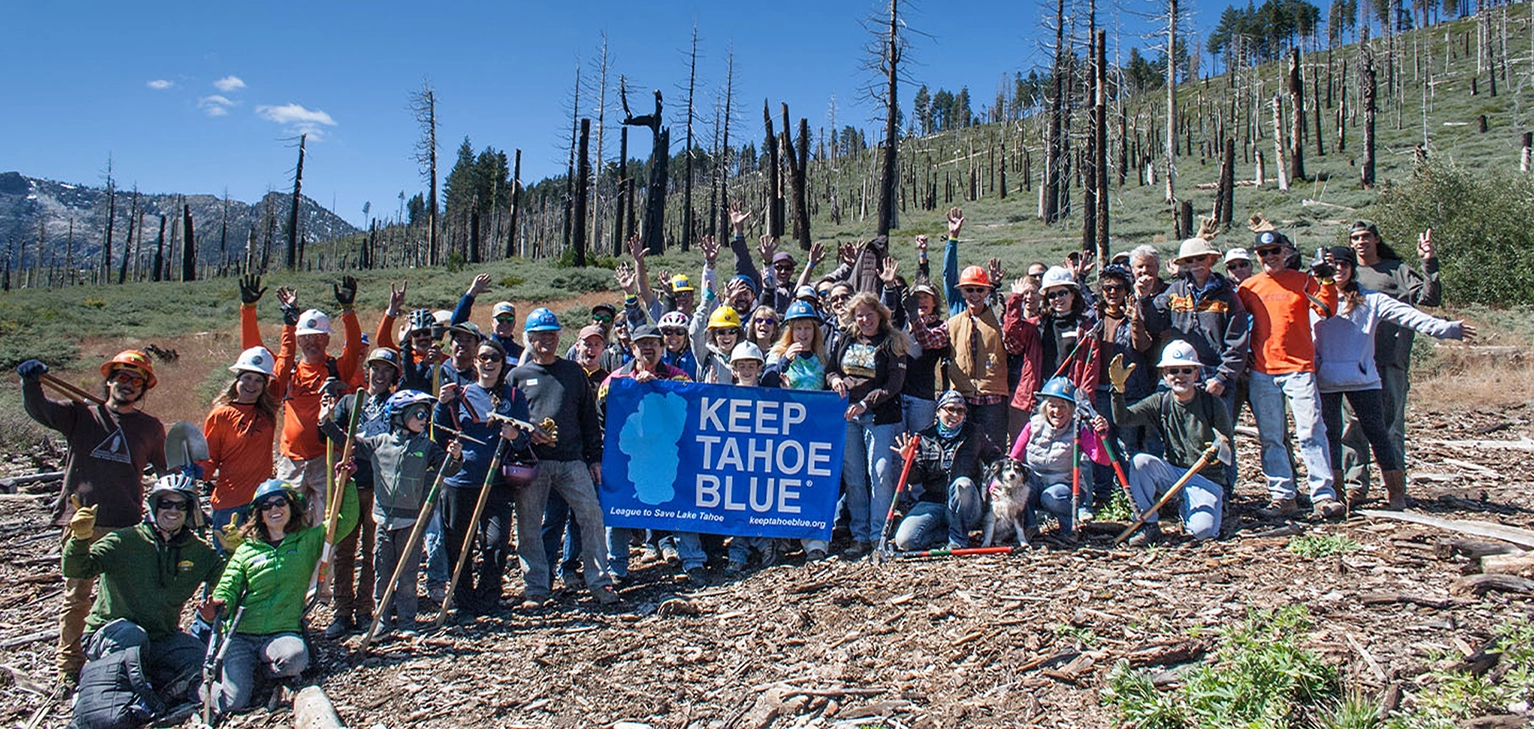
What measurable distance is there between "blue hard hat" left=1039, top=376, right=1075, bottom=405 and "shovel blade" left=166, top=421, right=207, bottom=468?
602 centimetres

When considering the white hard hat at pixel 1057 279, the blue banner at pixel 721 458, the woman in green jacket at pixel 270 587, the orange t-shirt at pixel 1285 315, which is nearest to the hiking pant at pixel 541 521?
the blue banner at pixel 721 458

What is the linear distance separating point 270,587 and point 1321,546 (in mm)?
6576

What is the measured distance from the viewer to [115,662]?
16.2 ft

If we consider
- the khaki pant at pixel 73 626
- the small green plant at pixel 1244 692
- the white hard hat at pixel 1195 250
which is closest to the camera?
the small green plant at pixel 1244 692

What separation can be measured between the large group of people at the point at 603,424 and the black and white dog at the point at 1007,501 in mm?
51

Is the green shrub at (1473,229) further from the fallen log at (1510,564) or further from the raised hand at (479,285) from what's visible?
the raised hand at (479,285)

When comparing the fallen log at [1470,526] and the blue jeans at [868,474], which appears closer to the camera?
the fallen log at [1470,526]

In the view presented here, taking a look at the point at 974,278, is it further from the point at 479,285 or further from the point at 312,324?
the point at 312,324

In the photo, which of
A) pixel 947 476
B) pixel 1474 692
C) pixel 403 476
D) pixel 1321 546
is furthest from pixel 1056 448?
pixel 403 476

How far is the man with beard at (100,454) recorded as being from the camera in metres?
5.28

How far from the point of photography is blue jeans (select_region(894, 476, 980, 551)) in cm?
614

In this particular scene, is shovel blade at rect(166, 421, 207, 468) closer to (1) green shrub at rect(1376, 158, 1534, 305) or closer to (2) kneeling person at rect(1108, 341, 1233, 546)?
(2) kneeling person at rect(1108, 341, 1233, 546)

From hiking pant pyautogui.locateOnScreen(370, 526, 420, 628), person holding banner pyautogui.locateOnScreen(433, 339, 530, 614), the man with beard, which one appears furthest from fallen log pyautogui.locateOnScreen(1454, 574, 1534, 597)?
the man with beard

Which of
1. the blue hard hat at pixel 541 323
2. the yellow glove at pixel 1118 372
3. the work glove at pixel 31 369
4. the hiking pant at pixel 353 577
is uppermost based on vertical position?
the blue hard hat at pixel 541 323
